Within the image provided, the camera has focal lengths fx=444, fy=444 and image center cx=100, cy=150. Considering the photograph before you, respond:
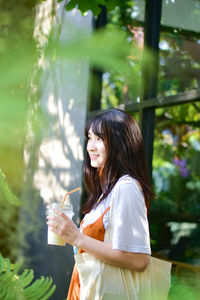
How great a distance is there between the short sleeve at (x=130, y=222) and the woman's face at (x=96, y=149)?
8.4 inches

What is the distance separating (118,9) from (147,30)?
3.21ft

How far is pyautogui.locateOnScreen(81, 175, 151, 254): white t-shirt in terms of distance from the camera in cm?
130

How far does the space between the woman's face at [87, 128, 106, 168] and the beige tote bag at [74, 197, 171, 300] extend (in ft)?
1.13

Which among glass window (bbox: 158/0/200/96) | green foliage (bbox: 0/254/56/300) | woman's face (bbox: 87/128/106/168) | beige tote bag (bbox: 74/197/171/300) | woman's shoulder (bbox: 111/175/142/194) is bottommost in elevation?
beige tote bag (bbox: 74/197/171/300)

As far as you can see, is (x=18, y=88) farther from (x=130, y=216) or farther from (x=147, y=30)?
(x=147, y=30)

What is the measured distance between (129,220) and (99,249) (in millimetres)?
125

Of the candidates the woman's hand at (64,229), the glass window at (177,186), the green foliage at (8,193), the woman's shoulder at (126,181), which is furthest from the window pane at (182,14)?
the green foliage at (8,193)

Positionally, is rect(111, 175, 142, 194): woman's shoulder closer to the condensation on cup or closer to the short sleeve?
the short sleeve

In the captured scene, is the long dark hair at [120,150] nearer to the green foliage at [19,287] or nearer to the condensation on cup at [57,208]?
the condensation on cup at [57,208]

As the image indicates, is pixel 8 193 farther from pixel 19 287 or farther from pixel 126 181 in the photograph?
pixel 126 181

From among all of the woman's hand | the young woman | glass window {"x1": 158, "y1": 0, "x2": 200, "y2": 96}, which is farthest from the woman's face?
glass window {"x1": 158, "y1": 0, "x2": 200, "y2": 96}

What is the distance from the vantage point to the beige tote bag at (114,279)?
129cm

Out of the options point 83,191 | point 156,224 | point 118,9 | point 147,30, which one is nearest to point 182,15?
point 147,30

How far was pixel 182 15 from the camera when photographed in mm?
3033
